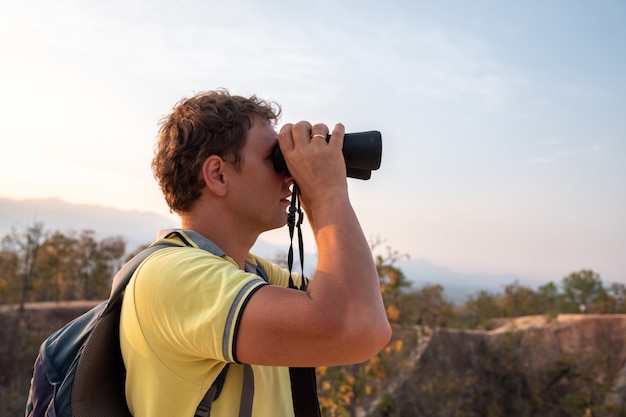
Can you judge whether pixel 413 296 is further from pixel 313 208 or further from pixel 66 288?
pixel 313 208

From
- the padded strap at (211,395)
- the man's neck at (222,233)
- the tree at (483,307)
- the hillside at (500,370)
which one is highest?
the man's neck at (222,233)

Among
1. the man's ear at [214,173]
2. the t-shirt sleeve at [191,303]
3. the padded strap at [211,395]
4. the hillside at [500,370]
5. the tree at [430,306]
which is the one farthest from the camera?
the tree at [430,306]

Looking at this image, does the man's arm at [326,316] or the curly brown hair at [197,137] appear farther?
the curly brown hair at [197,137]

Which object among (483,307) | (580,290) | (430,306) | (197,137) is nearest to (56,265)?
(430,306)

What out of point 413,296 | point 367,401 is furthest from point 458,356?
point 367,401

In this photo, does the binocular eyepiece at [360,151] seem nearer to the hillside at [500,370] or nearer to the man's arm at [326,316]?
the man's arm at [326,316]

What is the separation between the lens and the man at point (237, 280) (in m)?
0.98

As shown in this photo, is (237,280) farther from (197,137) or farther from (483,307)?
(483,307)

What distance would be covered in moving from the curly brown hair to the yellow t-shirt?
0.52ft

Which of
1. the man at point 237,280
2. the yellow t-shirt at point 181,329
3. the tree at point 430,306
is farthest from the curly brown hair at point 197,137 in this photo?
the tree at point 430,306

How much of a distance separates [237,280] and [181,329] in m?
0.12

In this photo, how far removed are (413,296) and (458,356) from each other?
88 cm

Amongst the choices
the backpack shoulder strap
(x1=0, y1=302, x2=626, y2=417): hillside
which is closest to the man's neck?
the backpack shoulder strap

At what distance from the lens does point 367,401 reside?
6.53 metres
